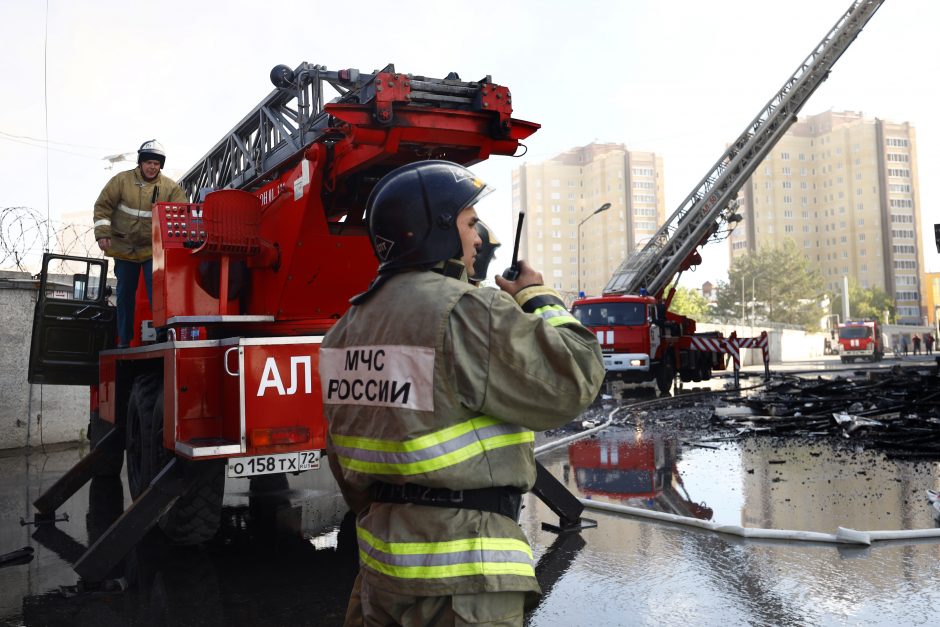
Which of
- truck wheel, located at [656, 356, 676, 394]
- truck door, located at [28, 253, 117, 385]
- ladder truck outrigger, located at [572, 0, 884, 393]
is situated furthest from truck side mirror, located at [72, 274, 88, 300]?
ladder truck outrigger, located at [572, 0, 884, 393]

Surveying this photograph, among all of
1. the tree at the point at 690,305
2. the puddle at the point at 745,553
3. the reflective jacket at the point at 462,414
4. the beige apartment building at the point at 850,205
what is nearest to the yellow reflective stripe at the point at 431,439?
the reflective jacket at the point at 462,414

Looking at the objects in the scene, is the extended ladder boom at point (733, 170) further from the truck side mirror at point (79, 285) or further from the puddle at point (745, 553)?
the truck side mirror at point (79, 285)

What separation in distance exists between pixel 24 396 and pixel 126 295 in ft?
15.3

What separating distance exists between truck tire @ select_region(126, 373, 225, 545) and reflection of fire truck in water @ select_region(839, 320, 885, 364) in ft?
140

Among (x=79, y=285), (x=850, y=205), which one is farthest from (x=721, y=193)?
(x=850, y=205)

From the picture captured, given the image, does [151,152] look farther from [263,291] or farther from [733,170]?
[733,170]

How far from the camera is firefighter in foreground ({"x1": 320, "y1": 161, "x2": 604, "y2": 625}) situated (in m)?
1.75

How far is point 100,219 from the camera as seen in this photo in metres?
6.60

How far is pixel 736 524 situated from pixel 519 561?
416 centimetres

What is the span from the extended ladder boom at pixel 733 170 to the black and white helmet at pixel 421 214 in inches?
937

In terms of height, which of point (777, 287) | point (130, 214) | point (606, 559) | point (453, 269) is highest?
point (777, 287)

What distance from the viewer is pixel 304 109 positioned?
589cm

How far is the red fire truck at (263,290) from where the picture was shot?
452 centimetres

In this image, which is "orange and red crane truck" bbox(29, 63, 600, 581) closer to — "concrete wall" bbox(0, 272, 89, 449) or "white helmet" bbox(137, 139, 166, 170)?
"white helmet" bbox(137, 139, 166, 170)
